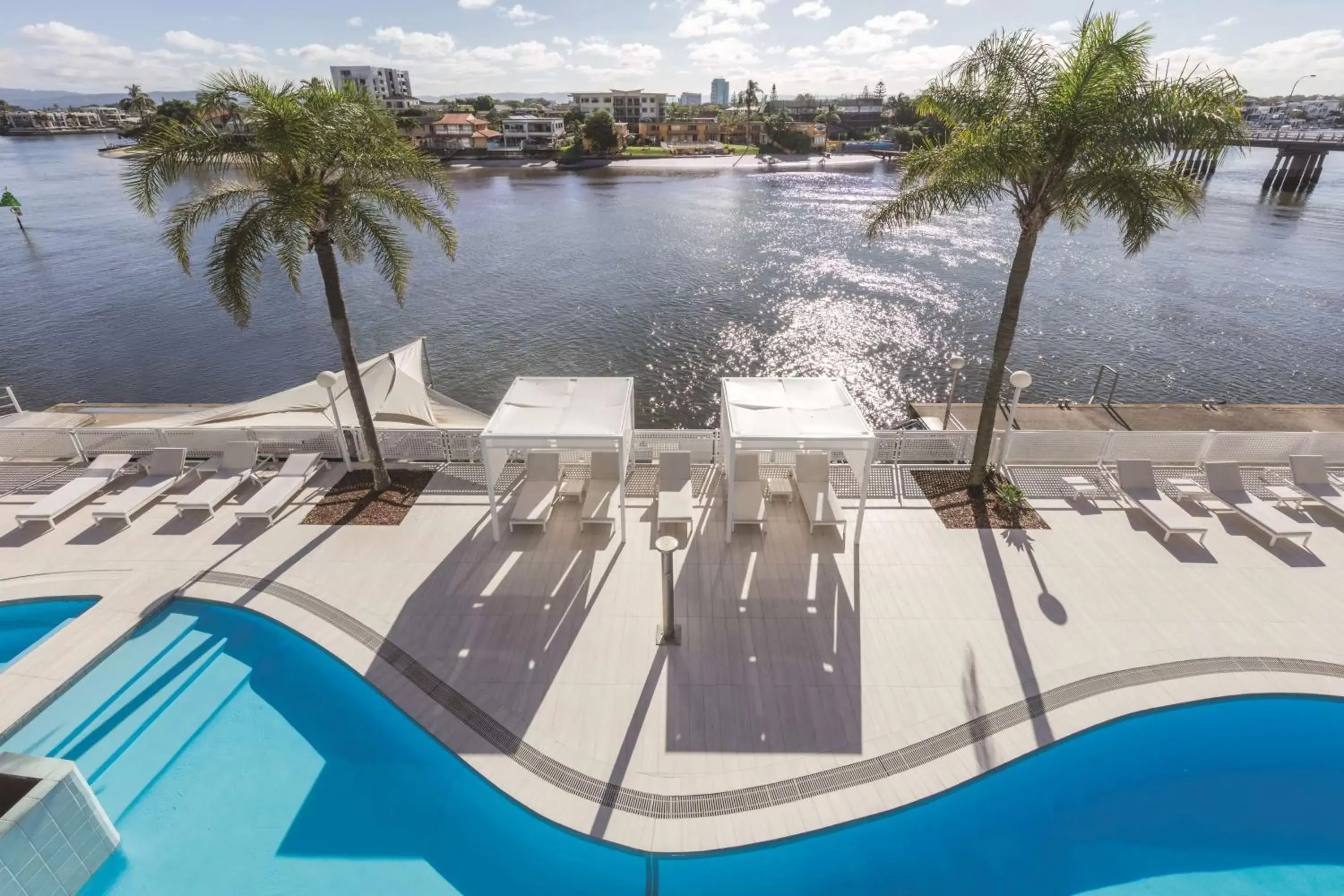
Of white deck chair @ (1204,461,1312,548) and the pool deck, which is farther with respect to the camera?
white deck chair @ (1204,461,1312,548)

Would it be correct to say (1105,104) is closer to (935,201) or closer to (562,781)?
(935,201)

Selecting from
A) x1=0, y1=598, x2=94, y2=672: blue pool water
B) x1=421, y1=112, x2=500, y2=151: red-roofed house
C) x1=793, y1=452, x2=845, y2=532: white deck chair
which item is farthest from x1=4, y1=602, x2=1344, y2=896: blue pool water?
x1=421, y1=112, x2=500, y2=151: red-roofed house

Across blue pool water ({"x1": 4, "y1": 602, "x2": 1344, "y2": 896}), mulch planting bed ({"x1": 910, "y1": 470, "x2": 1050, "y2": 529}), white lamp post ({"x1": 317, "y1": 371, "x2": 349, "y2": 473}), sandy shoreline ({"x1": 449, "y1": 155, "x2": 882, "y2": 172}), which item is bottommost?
blue pool water ({"x1": 4, "y1": 602, "x2": 1344, "y2": 896})

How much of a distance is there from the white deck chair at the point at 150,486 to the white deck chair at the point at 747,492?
1093cm

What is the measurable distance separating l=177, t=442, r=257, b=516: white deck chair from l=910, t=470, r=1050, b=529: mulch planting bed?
13.6 meters

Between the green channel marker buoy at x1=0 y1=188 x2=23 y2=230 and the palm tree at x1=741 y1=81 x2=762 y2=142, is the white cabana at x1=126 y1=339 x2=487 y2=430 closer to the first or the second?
the green channel marker buoy at x1=0 y1=188 x2=23 y2=230

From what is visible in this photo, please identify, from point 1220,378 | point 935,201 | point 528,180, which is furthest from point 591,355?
point 528,180

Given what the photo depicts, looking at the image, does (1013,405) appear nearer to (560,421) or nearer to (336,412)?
(560,421)

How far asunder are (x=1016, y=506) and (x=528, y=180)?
80.8m

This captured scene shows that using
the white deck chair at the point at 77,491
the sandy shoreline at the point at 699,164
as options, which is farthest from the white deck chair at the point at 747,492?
the sandy shoreline at the point at 699,164

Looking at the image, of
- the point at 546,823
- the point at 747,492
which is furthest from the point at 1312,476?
the point at 546,823

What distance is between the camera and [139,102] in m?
120

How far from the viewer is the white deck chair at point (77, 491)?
11.2 metres

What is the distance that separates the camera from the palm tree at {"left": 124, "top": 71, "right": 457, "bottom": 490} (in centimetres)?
948
